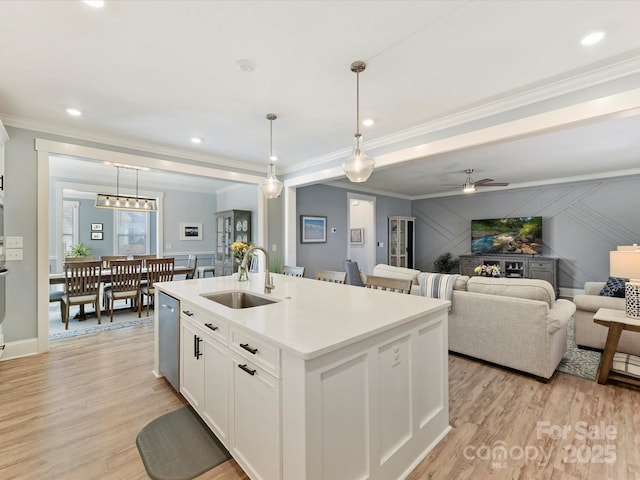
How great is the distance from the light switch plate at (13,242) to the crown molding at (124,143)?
3.98ft

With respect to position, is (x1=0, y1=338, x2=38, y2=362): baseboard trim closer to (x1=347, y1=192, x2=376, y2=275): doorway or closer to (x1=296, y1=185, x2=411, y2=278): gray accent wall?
(x1=296, y1=185, x2=411, y2=278): gray accent wall

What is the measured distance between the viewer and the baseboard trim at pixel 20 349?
3.12 m

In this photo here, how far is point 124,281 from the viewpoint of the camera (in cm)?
461

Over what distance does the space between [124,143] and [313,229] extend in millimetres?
3482

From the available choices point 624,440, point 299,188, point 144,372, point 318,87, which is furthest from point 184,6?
point 299,188

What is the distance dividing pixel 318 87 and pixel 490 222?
6433 mm

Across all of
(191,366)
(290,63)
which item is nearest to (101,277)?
(191,366)

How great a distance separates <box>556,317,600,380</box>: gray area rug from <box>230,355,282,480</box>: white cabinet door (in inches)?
115

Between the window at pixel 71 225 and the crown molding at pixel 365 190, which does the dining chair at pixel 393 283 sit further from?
the window at pixel 71 225

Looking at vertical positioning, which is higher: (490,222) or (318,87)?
(318,87)

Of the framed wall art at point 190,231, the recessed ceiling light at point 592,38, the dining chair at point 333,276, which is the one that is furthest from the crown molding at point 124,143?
the recessed ceiling light at point 592,38

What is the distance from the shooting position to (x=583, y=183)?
615 cm

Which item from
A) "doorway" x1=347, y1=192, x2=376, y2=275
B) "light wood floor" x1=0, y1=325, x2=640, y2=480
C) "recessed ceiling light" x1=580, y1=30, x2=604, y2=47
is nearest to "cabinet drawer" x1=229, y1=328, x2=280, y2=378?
"light wood floor" x1=0, y1=325, x2=640, y2=480

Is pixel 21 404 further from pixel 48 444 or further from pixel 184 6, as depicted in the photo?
pixel 184 6
